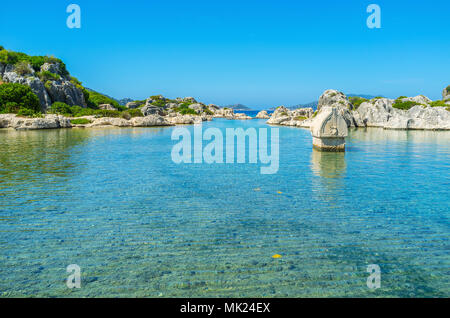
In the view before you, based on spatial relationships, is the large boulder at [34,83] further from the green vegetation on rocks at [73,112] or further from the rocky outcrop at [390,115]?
Result: the rocky outcrop at [390,115]

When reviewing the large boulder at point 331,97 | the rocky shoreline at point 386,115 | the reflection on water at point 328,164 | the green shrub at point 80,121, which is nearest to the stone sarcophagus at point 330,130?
the reflection on water at point 328,164

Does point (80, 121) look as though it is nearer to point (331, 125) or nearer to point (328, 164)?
point (331, 125)

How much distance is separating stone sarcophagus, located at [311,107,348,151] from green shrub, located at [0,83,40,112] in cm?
5964

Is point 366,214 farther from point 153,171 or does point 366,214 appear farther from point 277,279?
point 153,171

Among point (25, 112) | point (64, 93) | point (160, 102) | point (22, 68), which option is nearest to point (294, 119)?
point (64, 93)

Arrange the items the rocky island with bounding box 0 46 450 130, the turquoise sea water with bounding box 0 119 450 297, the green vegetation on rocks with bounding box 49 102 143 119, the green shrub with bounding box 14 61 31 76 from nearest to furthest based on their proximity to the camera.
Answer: the turquoise sea water with bounding box 0 119 450 297 < the rocky island with bounding box 0 46 450 130 < the green vegetation on rocks with bounding box 49 102 143 119 < the green shrub with bounding box 14 61 31 76

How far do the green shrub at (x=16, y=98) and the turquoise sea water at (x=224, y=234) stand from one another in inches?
2096

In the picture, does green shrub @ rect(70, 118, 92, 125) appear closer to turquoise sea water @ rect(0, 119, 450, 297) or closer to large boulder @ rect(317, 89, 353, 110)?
turquoise sea water @ rect(0, 119, 450, 297)

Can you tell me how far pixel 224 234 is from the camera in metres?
7.97

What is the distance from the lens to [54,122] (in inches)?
2012

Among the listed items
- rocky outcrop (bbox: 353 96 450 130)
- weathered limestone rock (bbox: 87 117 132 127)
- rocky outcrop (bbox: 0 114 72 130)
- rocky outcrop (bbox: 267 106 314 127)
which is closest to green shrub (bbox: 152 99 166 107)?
rocky outcrop (bbox: 267 106 314 127)

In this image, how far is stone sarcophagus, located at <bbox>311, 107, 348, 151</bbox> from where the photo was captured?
23.2 meters

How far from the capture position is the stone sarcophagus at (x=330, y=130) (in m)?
23.2
